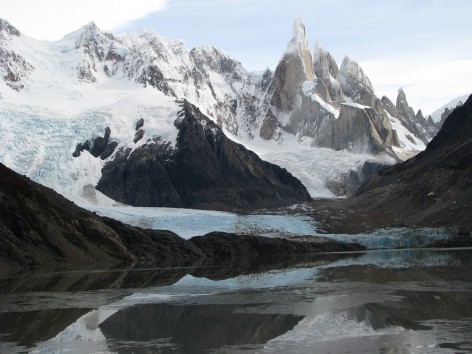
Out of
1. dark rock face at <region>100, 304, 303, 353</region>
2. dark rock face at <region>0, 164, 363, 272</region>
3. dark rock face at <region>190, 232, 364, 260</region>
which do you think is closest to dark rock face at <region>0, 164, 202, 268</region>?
dark rock face at <region>0, 164, 363, 272</region>

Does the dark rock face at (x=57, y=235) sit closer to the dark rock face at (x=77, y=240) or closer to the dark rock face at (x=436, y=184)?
the dark rock face at (x=77, y=240)

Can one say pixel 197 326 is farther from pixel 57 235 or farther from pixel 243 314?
pixel 57 235

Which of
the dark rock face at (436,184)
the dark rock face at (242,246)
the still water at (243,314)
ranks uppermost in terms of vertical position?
the dark rock face at (436,184)

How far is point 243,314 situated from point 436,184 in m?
119

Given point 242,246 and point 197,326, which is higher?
point 197,326

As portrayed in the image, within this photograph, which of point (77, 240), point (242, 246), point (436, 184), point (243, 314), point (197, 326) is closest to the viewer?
point (197, 326)

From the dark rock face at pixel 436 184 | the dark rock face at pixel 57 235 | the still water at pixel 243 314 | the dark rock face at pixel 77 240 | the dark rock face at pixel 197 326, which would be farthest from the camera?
the dark rock face at pixel 436 184

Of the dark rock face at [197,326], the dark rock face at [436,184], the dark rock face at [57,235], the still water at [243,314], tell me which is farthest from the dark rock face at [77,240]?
the dark rock face at [436,184]

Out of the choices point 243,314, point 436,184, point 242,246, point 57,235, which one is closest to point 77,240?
point 57,235

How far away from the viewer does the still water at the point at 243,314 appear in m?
26.2

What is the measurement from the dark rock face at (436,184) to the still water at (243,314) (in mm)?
77639

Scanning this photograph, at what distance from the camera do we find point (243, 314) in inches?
1353

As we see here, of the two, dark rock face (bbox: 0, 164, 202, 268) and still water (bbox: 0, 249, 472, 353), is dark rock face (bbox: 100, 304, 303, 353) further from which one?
dark rock face (bbox: 0, 164, 202, 268)

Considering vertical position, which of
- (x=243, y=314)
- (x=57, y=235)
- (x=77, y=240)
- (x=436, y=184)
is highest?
(x=436, y=184)
